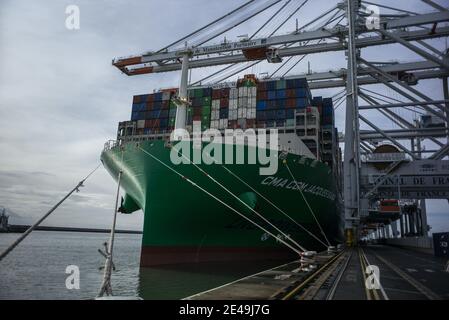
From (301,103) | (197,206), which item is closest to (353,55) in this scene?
(301,103)

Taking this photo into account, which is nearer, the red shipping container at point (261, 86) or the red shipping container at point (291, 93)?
the red shipping container at point (291, 93)

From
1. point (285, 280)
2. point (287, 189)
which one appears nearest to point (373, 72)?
point (287, 189)

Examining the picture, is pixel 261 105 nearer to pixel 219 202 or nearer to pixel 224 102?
pixel 224 102

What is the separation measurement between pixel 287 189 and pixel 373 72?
14721 millimetres

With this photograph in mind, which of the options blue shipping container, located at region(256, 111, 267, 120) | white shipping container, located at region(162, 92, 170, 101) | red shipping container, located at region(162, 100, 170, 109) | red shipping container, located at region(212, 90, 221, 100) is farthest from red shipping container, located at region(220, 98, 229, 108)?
white shipping container, located at region(162, 92, 170, 101)

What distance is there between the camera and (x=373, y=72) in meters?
26.7

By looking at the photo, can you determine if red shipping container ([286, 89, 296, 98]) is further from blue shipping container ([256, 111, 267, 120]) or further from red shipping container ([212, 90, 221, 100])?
red shipping container ([212, 90, 221, 100])

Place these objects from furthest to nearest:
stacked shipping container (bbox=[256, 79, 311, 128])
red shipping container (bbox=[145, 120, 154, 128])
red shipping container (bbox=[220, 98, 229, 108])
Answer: red shipping container (bbox=[145, 120, 154, 128])
red shipping container (bbox=[220, 98, 229, 108])
stacked shipping container (bbox=[256, 79, 311, 128])

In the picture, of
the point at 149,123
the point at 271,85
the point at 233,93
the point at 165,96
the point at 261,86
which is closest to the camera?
the point at 233,93
